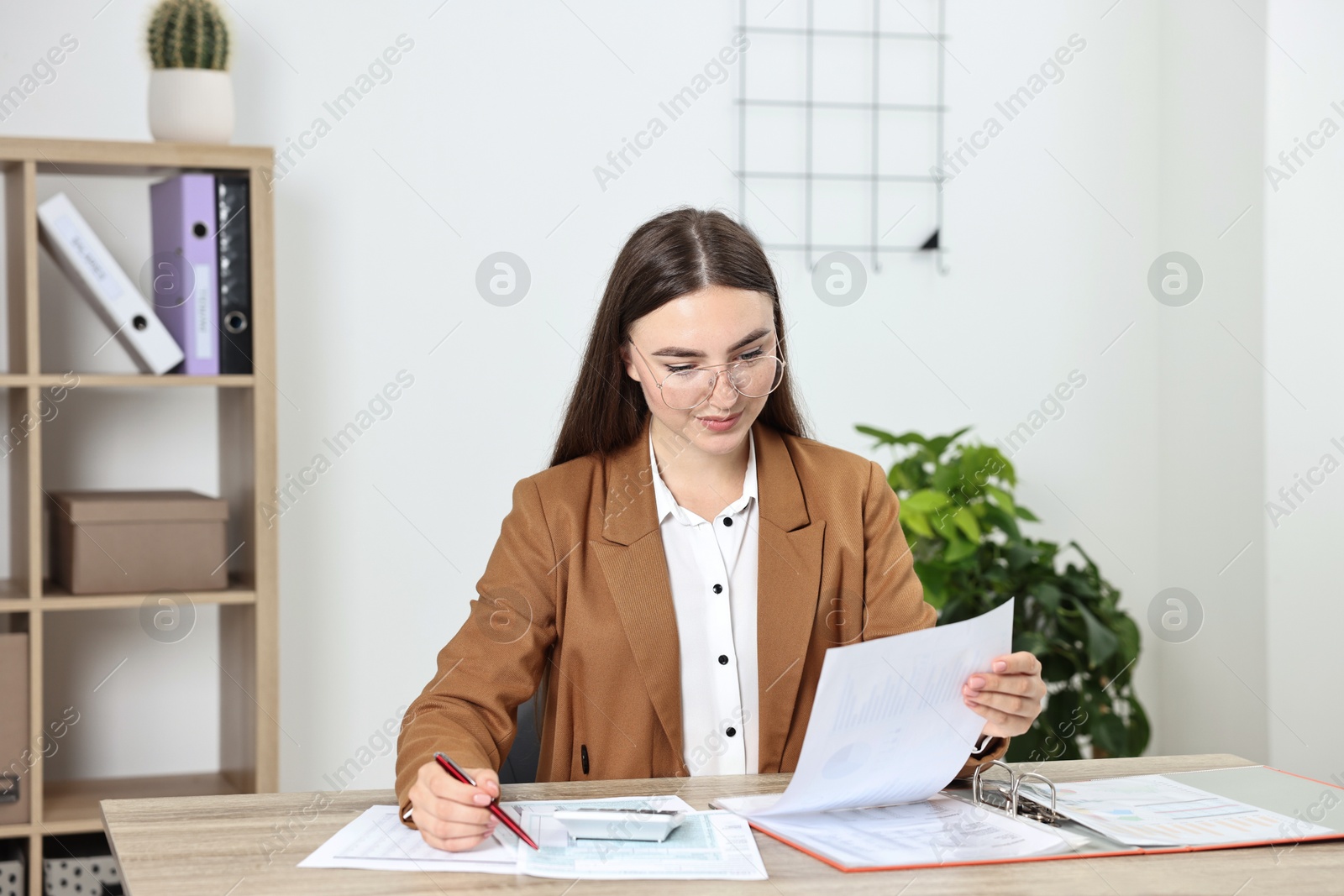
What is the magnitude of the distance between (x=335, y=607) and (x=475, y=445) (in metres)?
0.48

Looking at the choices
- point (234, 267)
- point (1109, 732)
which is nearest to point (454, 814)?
point (234, 267)

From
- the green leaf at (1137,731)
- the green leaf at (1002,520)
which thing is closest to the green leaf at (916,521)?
the green leaf at (1002,520)

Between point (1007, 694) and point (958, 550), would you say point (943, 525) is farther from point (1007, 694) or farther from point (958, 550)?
point (1007, 694)

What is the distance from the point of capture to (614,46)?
9.37ft

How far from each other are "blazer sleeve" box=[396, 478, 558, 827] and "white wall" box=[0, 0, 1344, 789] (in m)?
1.18

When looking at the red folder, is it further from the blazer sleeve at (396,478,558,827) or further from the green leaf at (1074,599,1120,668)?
the green leaf at (1074,599,1120,668)

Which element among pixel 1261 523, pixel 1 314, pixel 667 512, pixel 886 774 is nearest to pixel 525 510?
pixel 667 512

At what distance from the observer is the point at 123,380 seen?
2301mm

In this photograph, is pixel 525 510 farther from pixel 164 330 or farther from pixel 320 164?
pixel 320 164

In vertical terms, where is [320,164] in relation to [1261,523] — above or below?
above

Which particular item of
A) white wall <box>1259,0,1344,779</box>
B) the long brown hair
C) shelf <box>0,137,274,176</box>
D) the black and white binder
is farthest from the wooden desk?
white wall <box>1259,0,1344,779</box>

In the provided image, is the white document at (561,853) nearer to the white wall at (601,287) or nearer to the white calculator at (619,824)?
the white calculator at (619,824)

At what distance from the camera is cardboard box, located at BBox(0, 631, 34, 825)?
2.24 metres

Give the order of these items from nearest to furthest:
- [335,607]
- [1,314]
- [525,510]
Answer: [525,510] < [1,314] < [335,607]
